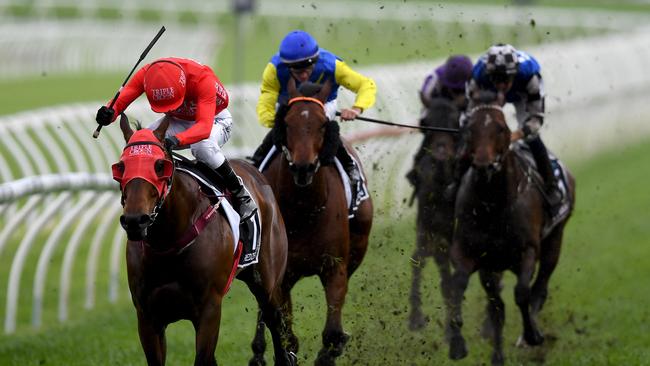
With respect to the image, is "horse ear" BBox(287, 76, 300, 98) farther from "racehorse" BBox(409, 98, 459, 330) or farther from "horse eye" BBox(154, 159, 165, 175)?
"racehorse" BBox(409, 98, 459, 330)

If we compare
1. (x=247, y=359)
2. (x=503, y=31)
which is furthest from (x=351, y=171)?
(x=503, y=31)

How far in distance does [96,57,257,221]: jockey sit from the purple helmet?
3070 mm

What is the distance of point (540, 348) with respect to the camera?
8227 millimetres

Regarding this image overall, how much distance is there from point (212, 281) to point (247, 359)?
199 centimetres

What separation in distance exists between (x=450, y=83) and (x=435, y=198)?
2.72 feet

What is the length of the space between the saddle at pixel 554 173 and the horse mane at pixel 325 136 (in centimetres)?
167

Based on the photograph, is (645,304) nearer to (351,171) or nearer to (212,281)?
(351,171)

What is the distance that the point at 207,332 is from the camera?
5.73 meters

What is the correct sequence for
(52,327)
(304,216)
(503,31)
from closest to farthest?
(304,216) < (52,327) < (503,31)

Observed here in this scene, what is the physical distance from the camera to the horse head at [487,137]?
7777mm

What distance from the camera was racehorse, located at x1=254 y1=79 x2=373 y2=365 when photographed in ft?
22.6

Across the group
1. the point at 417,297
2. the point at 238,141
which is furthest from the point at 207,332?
the point at 238,141

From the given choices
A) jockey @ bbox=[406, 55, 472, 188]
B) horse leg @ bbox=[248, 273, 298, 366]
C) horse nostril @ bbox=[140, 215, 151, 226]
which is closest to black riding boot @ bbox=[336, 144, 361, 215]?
horse leg @ bbox=[248, 273, 298, 366]

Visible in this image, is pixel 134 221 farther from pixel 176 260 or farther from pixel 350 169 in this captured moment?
pixel 350 169
